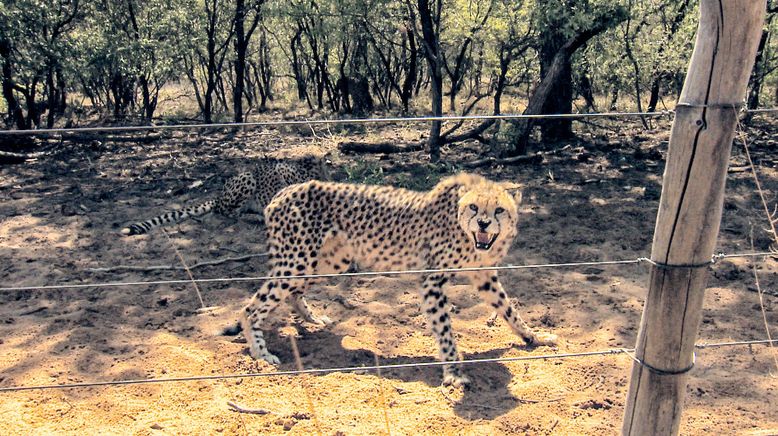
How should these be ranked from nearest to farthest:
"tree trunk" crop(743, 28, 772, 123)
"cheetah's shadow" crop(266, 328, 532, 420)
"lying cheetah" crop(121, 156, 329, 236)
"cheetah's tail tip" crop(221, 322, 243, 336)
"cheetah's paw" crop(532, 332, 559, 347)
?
"cheetah's shadow" crop(266, 328, 532, 420), "cheetah's paw" crop(532, 332, 559, 347), "cheetah's tail tip" crop(221, 322, 243, 336), "lying cheetah" crop(121, 156, 329, 236), "tree trunk" crop(743, 28, 772, 123)

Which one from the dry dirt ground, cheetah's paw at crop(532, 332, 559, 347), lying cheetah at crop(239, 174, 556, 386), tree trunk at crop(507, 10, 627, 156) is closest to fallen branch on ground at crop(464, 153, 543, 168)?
tree trunk at crop(507, 10, 627, 156)

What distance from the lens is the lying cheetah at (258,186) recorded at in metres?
7.29

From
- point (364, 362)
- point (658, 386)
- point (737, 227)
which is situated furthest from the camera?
point (737, 227)

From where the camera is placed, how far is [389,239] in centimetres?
473

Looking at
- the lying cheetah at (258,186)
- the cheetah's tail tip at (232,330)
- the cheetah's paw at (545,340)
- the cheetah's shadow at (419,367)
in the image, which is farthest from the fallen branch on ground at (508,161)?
the cheetah's tail tip at (232,330)

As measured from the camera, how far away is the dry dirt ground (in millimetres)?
3646

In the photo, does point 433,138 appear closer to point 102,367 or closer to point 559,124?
point 559,124

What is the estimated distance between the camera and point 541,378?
4.12 metres

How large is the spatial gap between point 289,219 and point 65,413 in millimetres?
1873

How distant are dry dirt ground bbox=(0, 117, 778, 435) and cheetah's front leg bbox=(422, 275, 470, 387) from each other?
0.52ft

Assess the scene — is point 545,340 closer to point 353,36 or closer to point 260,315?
point 260,315

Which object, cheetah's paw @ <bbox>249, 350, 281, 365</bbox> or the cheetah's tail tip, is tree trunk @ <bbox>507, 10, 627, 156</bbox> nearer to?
the cheetah's tail tip

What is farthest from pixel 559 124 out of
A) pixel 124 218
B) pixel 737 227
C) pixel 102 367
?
pixel 102 367

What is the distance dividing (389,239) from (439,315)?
2.30ft
